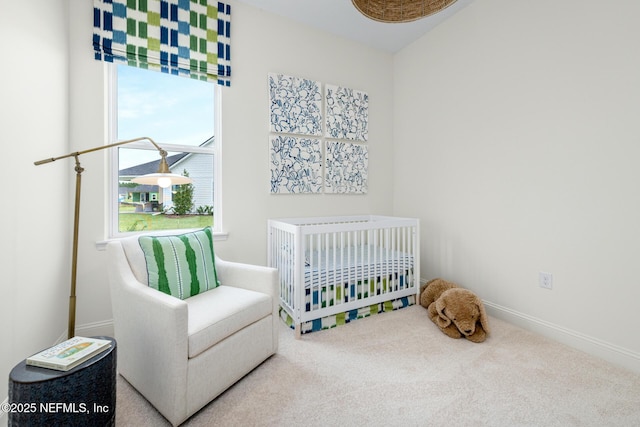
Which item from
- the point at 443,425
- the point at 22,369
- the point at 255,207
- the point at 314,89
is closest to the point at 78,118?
the point at 255,207

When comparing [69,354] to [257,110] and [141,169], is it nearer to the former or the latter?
[141,169]

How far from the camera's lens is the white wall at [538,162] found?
176 centimetres

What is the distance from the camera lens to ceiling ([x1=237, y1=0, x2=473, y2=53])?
8.36 ft

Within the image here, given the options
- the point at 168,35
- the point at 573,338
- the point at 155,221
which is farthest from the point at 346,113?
the point at 573,338

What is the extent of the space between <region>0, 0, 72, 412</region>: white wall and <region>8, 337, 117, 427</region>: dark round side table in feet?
1.43

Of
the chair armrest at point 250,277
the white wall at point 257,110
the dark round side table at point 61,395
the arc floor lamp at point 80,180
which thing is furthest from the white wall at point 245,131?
the dark round side table at point 61,395

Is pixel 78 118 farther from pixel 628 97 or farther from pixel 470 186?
pixel 628 97

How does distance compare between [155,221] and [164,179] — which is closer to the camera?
[164,179]

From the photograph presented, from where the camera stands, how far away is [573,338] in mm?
1977

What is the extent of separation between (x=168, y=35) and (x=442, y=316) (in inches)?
118

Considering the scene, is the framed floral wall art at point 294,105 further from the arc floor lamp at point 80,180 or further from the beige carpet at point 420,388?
the beige carpet at point 420,388

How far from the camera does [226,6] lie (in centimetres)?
244

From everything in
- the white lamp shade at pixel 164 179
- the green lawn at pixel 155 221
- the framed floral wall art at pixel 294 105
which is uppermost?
the framed floral wall art at pixel 294 105

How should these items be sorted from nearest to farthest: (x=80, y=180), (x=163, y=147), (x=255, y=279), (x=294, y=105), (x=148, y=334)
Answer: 1. (x=148, y=334)
2. (x=80, y=180)
3. (x=255, y=279)
4. (x=163, y=147)
5. (x=294, y=105)
